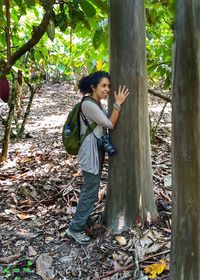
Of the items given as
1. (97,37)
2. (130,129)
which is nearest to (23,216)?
(130,129)

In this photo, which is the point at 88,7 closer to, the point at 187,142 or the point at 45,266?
the point at 187,142

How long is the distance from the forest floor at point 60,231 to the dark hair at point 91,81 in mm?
1231

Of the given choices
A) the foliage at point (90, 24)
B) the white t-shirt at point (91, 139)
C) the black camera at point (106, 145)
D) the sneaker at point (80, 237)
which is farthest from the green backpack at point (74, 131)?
the sneaker at point (80, 237)

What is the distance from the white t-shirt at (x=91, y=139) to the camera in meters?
3.31

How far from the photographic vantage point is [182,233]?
7.23 feet

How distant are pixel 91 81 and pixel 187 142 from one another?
5.08ft

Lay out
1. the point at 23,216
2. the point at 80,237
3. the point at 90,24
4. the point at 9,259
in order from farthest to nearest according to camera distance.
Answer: the point at 23,216, the point at 90,24, the point at 80,237, the point at 9,259

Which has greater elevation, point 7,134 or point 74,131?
point 74,131

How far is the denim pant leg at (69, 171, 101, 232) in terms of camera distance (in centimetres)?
353

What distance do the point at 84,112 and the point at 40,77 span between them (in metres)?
5.05

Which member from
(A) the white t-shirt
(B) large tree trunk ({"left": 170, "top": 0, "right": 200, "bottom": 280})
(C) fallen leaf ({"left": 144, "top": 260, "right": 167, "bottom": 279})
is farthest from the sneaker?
(B) large tree trunk ({"left": 170, "top": 0, "right": 200, "bottom": 280})

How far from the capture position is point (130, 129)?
3309 mm

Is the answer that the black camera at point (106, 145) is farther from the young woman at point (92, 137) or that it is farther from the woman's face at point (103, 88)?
the woman's face at point (103, 88)

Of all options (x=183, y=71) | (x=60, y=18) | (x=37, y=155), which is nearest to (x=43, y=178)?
(x=37, y=155)
